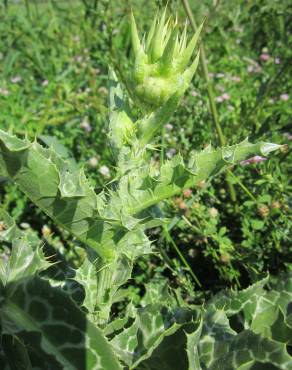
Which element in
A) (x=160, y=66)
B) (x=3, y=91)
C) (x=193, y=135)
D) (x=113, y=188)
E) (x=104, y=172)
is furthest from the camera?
(x=3, y=91)

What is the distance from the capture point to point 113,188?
1.34m

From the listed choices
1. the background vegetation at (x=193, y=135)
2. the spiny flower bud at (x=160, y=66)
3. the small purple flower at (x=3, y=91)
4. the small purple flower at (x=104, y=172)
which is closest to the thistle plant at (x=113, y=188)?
the spiny flower bud at (x=160, y=66)


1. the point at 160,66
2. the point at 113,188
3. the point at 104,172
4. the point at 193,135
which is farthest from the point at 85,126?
the point at 160,66

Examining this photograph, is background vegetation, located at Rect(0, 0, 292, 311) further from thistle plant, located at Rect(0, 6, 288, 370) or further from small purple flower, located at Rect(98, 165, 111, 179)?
thistle plant, located at Rect(0, 6, 288, 370)

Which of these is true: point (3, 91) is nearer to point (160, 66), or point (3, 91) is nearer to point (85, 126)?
point (85, 126)

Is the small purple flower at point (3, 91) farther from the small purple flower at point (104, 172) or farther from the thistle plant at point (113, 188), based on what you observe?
the thistle plant at point (113, 188)

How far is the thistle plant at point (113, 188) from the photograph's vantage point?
1.10 meters

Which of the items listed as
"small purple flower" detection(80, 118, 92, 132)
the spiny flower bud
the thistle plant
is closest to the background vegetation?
"small purple flower" detection(80, 118, 92, 132)

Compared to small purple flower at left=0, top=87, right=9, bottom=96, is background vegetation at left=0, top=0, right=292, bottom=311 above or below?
below

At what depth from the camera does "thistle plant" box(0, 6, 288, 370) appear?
110 cm

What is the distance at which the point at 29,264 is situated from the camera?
1.18 metres

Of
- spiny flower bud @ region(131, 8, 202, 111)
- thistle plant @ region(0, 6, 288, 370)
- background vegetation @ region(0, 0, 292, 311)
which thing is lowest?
background vegetation @ region(0, 0, 292, 311)

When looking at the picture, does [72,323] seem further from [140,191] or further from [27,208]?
[27,208]

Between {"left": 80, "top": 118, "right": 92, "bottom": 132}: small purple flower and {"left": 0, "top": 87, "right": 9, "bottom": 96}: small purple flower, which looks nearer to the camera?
{"left": 80, "top": 118, "right": 92, "bottom": 132}: small purple flower
